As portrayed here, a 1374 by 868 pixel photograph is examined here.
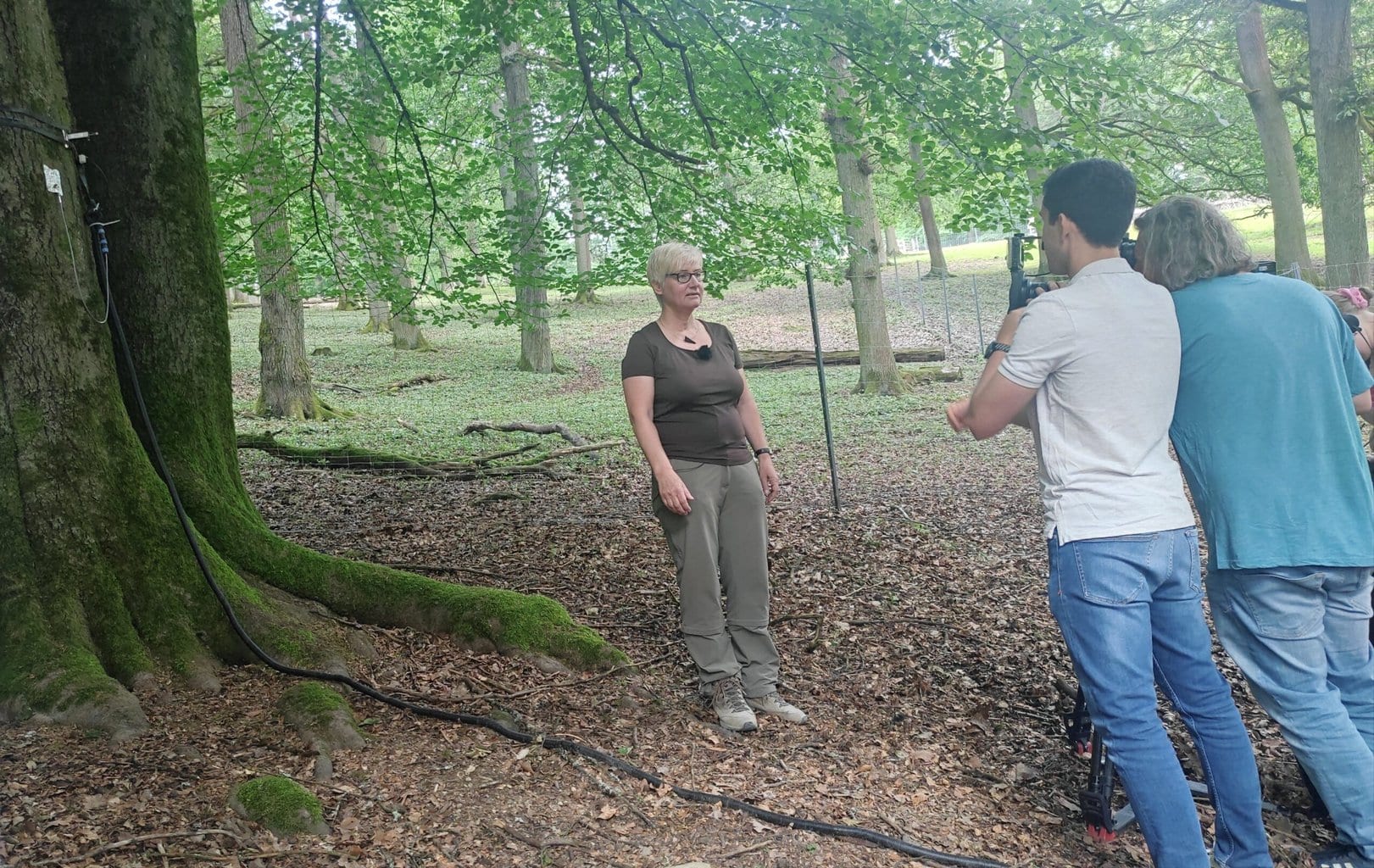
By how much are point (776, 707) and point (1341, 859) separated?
1830 mm

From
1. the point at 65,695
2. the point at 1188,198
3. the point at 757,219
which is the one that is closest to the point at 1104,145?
the point at 757,219

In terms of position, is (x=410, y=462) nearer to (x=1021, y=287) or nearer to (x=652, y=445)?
Answer: (x=652, y=445)

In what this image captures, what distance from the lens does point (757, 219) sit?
7391 mm

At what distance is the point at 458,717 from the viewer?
3.43 meters

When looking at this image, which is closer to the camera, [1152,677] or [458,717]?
[1152,677]

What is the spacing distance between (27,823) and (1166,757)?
2953 millimetres

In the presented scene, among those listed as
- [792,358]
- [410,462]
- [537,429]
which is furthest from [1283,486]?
[792,358]

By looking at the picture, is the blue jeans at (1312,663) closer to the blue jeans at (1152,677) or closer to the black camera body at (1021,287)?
the blue jeans at (1152,677)

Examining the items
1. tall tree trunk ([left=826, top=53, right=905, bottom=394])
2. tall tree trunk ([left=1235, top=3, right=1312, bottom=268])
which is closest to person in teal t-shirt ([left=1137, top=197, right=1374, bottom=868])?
tall tree trunk ([left=826, top=53, right=905, bottom=394])

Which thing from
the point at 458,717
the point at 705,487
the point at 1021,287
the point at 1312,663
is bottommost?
the point at 458,717

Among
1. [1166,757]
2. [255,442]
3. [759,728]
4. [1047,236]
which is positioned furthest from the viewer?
[255,442]

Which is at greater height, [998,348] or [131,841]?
[998,348]

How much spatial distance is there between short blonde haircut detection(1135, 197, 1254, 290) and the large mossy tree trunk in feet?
8.42

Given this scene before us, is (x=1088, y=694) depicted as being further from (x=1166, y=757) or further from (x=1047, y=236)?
(x=1047, y=236)
